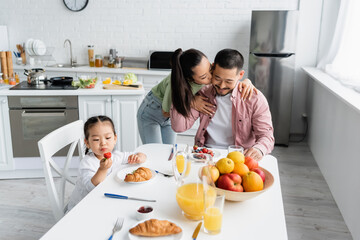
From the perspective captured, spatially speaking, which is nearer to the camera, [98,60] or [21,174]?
[21,174]

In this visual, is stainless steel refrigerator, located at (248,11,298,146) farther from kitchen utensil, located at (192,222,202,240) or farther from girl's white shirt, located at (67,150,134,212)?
kitchen utensil, located at (192,222,202,240)

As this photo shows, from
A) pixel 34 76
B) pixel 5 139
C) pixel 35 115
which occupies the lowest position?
pixel 5 139

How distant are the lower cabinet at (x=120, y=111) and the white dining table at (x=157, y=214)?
1833mm

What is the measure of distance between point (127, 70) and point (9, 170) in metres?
2.03

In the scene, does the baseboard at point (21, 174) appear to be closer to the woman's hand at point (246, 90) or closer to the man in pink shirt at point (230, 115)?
the man in pink shirt at point (230, 115)

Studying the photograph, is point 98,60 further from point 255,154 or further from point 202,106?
point 255,154

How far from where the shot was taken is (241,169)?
1.33 m

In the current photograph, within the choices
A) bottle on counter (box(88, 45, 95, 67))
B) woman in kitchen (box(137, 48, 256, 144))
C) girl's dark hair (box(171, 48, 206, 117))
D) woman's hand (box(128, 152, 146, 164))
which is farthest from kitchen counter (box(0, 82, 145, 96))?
bottle on counter (box(88, 45, 95, 67))

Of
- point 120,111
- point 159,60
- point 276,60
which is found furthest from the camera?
point 159,60

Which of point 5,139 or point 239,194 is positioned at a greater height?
point 239,194

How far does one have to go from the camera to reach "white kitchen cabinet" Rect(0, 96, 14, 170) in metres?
3.21

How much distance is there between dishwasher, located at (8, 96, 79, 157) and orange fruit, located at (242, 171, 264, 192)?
234 cm

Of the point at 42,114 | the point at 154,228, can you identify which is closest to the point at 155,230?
the point at 154,228

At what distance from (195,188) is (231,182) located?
0.15 m
